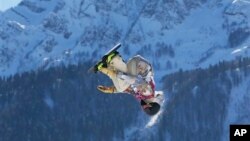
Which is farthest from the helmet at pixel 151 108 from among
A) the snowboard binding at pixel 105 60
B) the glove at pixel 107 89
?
the snowboard binding at pixel 105 60

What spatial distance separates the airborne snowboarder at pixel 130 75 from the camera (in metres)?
31.1

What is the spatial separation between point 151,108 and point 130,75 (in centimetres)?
176

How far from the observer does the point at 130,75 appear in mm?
31969

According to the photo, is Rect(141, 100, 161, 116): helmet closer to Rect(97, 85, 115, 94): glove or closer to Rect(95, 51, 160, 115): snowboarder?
Rect(95, 51, 160, 115): snowboarder

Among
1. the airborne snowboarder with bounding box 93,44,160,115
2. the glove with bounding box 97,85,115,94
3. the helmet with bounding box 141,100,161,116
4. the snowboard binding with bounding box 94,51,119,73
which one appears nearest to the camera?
the snowboard binding with bounding box 94,51,119,73

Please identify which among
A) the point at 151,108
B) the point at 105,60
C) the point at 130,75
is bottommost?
the point at 151,108

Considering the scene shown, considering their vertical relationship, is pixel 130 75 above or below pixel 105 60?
below

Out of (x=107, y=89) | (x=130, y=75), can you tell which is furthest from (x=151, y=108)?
(x=107, y=89)

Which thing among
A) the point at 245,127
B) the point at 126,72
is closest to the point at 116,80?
the point at 126,72

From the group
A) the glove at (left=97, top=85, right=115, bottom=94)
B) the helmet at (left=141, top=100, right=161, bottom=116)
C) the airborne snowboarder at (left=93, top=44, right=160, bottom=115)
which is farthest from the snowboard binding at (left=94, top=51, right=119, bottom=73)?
the helmet at (left=141, top=100, right=161, bottom=116)

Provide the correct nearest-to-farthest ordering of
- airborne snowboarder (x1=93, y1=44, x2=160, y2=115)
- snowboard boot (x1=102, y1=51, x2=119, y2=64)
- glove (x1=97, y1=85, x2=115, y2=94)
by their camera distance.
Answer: snowboard boot (x1=102, y1=51, x2=119, y2=64) < airborne snowboarder (x1=93, y1=44, x2=160, y2=115) < glove (x1=97, y1=85, x2=115, y2=94)

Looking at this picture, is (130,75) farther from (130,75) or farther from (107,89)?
(107,89)

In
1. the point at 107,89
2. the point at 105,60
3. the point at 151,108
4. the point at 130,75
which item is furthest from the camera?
the point at 151,108

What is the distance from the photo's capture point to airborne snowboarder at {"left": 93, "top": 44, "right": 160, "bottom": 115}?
102 feet
